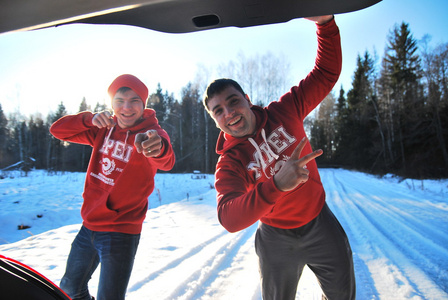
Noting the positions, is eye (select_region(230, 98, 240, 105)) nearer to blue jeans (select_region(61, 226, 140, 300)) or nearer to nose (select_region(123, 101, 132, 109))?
nose (select_region(123, 101, 132, 109))

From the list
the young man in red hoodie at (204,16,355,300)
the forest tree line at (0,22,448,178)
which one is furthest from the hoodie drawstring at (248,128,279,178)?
the forest tree line at (0,22,448,178)

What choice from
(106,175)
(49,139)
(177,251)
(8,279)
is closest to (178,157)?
(49,139)

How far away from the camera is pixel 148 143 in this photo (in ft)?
4.73

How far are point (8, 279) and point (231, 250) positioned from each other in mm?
3366

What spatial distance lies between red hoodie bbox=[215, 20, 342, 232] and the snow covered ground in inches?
53.5

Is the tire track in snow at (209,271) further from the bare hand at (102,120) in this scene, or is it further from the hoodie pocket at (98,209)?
the bare hand at (102,120)

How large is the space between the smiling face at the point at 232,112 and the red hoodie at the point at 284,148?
0.08m

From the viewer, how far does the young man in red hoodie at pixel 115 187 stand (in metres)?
1.51

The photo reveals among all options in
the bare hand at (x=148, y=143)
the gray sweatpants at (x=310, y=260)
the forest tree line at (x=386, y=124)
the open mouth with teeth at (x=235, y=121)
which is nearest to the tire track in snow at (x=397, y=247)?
the gray sweatpants at (x=310, y=260)

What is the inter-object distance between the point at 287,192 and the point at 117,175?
1.23 metres

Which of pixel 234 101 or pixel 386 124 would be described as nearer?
pixel 234 101

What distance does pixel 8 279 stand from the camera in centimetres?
49

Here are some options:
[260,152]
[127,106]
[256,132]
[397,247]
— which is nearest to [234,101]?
[256,132]

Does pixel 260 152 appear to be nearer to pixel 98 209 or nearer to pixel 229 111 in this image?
pixel 229 111
